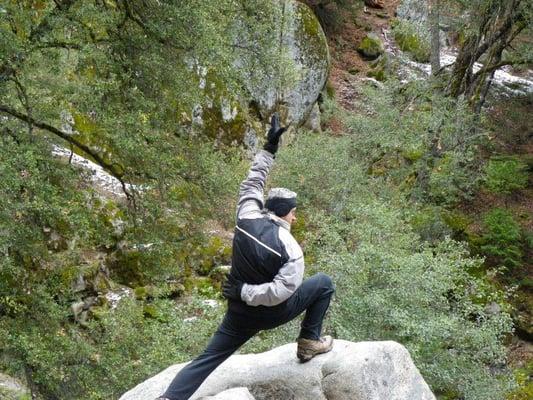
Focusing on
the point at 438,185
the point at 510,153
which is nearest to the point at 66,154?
the point at 438,185

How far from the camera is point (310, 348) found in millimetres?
5109

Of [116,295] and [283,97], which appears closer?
[116,295]

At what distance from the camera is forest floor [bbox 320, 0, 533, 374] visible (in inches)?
605

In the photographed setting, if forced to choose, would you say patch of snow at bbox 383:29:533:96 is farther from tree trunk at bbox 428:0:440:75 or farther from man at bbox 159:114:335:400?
man at bbox 159:114:335:400

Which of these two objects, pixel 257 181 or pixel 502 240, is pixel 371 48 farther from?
pixel 257 181

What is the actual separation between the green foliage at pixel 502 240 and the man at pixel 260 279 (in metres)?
12.4

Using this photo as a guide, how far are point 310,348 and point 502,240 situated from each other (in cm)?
1240

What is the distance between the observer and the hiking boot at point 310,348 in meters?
5.10

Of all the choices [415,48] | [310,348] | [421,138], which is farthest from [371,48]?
[310,348]

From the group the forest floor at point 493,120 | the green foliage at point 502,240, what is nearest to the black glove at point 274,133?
the forest floor at point 493,120

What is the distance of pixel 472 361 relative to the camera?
8.90 m

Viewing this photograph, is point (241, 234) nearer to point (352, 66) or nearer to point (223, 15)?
point (223, 15)

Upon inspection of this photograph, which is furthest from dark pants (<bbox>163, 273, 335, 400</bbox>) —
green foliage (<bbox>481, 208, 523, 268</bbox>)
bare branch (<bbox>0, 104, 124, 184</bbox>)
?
green foliage (<bbox>481, 208, 523, 268</bbox>)

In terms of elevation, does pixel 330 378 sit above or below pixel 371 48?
below
